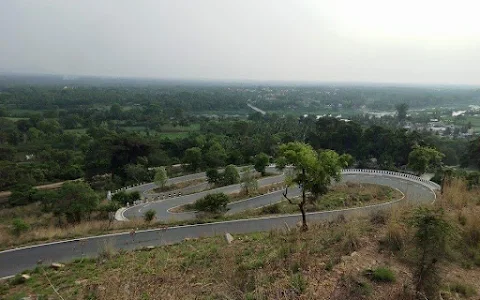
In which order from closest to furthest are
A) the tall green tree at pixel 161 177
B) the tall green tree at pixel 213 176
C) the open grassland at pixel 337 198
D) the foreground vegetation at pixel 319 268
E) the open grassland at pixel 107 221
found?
1. the foreground vegetation at pixel 319 268
2. the open grassland at pixel 107 221
3. the open grassland at pixel 337 198
4. the tall green tree at pixel 161 177
5. the tall green tree at pixel 213 176

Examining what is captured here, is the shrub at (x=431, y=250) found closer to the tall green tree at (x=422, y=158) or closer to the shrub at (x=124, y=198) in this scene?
the shrub at (x=124, y=198)

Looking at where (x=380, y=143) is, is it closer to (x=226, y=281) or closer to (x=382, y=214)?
(x=382, y=214)

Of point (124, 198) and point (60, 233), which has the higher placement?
point (60, 233)

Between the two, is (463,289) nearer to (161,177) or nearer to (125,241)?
(125,241)

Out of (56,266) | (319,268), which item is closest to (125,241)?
(56,266)

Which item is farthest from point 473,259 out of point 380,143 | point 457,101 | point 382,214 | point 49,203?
point 457,101

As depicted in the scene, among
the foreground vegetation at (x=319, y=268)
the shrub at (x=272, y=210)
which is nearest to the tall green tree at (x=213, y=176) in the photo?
the shrub at (x=272, y=210)

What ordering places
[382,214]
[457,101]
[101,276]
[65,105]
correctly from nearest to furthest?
[101,276] → [382,214] → [65,105] → [457,101]

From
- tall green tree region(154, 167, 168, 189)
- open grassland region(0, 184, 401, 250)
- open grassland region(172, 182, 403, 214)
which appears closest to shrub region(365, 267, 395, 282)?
open grassland region(0, 184, 401, 250)

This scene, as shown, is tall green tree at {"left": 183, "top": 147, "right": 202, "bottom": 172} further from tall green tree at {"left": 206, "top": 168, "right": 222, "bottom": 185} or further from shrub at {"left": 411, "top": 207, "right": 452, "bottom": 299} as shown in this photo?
shrub at {"left": 411, "top": 207, "right": 452, "bottom": 299}
